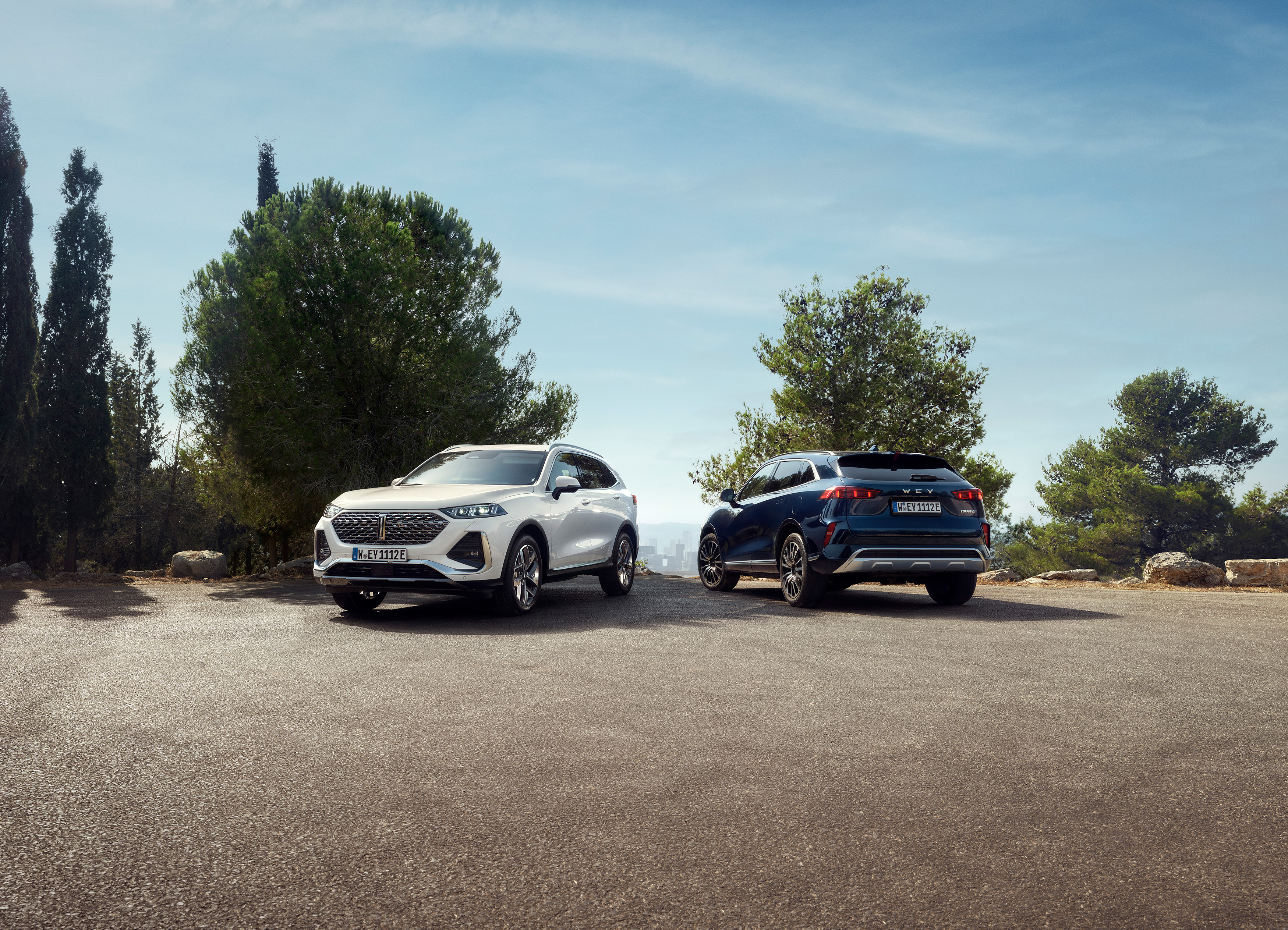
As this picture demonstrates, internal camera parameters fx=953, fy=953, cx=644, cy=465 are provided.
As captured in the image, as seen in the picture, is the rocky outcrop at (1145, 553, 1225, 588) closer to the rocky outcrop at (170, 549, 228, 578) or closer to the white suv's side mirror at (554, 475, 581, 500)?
the white suv's side mirror at (554, 475, 581, 500)

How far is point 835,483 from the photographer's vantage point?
11336mm

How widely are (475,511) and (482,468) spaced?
1.84 m

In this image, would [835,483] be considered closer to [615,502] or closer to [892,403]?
[615,502]

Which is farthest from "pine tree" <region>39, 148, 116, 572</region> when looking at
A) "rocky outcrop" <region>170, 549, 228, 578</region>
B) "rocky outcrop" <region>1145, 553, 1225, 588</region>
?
"rocky outcrop" <region>1145, 553, 1225, 588</region>

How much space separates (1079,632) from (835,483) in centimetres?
318

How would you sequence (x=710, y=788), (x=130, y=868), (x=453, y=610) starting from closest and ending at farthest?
(x=130, y=868) < (x=710, y=788) < (x=453, y=610)

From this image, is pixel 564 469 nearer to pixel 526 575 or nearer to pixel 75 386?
pixel 526 575

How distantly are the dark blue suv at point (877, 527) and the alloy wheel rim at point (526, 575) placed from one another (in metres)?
3.22

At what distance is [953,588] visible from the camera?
12.2 metres

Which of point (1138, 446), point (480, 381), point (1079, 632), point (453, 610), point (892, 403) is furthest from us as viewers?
point (1138, 446)

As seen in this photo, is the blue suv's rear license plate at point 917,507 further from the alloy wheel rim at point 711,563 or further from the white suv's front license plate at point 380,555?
the white suv's front license plate at point 380,555

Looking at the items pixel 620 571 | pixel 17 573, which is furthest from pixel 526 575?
pixel 17 573

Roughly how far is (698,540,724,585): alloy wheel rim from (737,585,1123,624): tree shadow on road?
45cm

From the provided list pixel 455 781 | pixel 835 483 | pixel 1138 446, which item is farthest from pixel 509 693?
pixel 1138 446
